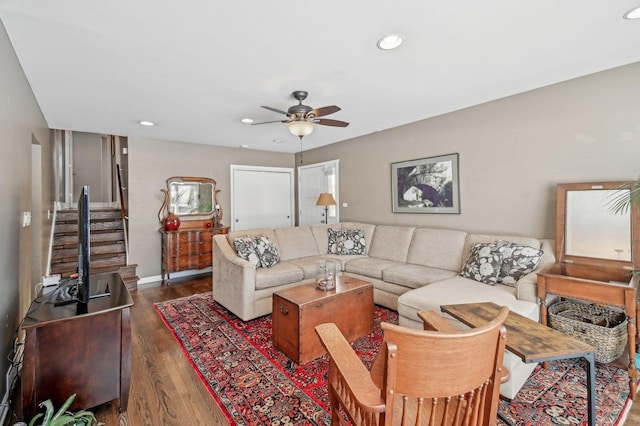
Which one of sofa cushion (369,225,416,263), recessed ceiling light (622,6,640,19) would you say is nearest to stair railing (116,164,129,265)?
sofa cushion (369,225,416,263)

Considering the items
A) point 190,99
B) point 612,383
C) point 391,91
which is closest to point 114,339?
point 190,99

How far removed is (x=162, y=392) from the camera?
6.68 feet

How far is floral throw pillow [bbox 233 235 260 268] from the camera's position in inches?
136

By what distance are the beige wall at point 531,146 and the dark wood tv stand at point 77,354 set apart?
12.0 ft

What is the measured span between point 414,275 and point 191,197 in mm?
4051

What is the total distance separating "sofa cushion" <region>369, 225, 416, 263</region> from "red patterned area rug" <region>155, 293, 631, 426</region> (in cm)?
127

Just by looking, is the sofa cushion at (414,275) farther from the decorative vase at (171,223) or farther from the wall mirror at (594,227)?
the decorative vase at (171,223)

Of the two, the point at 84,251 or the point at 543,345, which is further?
the point at 84,251

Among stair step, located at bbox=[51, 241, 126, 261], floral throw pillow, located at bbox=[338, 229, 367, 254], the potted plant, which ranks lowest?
the potted plant

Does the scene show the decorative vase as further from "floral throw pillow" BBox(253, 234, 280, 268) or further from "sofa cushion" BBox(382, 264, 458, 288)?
"sofa cushion" BBox(382, 264, 458, 288)

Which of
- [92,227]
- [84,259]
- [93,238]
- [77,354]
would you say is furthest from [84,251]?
[92,227]

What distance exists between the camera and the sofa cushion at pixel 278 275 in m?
3.29

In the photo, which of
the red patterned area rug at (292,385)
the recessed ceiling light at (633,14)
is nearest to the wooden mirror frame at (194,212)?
the red patterned area rug at (292,385)

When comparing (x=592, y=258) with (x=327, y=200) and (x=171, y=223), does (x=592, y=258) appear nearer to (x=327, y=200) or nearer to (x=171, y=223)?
(x=327, y=200)
